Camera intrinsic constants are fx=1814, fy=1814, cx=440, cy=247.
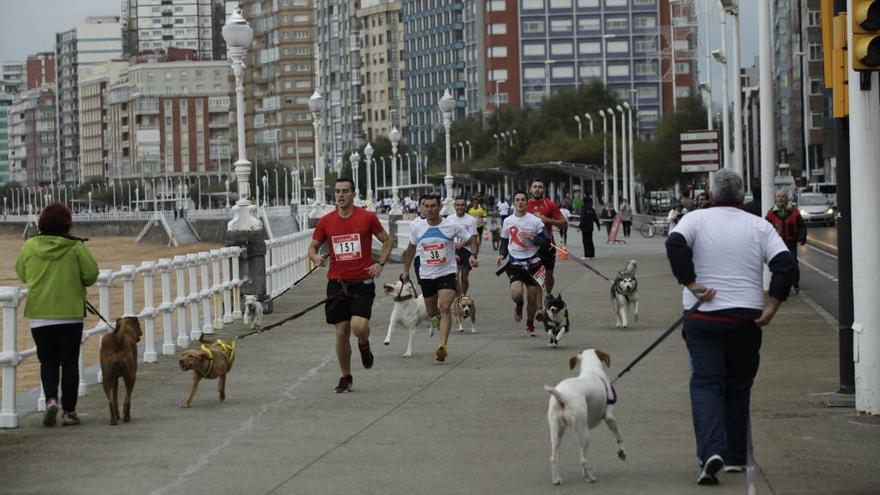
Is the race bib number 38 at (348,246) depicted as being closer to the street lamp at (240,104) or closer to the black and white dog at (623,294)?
the black and white dog at (623,294)

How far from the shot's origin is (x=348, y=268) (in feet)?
48.5

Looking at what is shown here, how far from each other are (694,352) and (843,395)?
427 centimetres

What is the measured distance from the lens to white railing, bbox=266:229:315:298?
29953 millimetres

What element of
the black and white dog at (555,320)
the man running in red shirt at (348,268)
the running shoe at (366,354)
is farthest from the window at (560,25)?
the man running in red shirt at (348,268)

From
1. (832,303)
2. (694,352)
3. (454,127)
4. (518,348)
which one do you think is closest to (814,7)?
(454,127)

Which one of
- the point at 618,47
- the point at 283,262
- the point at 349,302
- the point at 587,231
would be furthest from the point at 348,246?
the point at 618,47

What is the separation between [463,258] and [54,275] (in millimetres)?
10982

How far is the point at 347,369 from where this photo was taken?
14758mm

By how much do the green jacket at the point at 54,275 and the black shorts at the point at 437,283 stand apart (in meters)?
5.62

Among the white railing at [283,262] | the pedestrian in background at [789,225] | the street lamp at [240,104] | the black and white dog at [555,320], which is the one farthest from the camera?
the white railing at [283,262]

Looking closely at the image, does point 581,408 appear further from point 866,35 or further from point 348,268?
point 348,268

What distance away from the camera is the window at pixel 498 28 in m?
186

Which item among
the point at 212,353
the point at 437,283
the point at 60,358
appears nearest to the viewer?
the point at 60,358

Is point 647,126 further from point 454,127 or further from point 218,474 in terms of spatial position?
point 218,474
